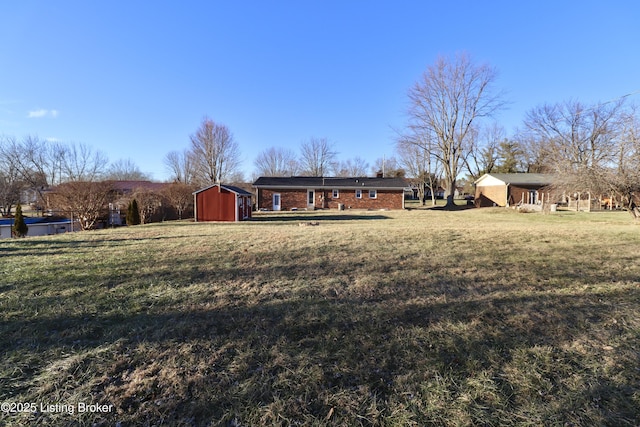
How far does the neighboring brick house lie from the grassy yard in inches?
1119

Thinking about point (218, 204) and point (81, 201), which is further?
point (218, 204)

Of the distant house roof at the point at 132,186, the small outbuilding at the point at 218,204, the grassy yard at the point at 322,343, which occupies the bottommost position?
the grassy yard at the point at 322,343

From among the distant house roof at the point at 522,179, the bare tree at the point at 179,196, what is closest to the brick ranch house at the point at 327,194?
the bare tree at the point at 179,196

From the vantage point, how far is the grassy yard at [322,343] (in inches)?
80.8

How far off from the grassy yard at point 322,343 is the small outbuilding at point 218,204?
11751 mm

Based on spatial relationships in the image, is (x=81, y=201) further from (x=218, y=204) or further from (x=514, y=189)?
(x=514, y=189)

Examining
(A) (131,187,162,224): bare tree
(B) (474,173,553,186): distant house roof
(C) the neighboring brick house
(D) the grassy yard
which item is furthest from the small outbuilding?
(B) (474,173,553,186): distant house roof

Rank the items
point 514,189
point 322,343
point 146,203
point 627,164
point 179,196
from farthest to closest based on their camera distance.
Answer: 1. point 514,189
2. point 179,196
3. point 146,203
4. point 627,164
5. point 322,343

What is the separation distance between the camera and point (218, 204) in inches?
697

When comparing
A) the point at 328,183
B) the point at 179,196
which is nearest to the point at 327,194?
the point at 328,183

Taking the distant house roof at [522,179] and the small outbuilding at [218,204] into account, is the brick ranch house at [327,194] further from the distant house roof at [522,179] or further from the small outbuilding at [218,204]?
the distant house roof at [522,179]

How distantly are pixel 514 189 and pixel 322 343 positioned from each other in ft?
114

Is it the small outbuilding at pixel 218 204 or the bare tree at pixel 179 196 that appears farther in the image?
the bare tree at pixel 179 196

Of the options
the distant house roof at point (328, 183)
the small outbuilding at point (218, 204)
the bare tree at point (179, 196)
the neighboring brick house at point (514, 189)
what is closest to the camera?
the small outbuilding at point (218, 204)
